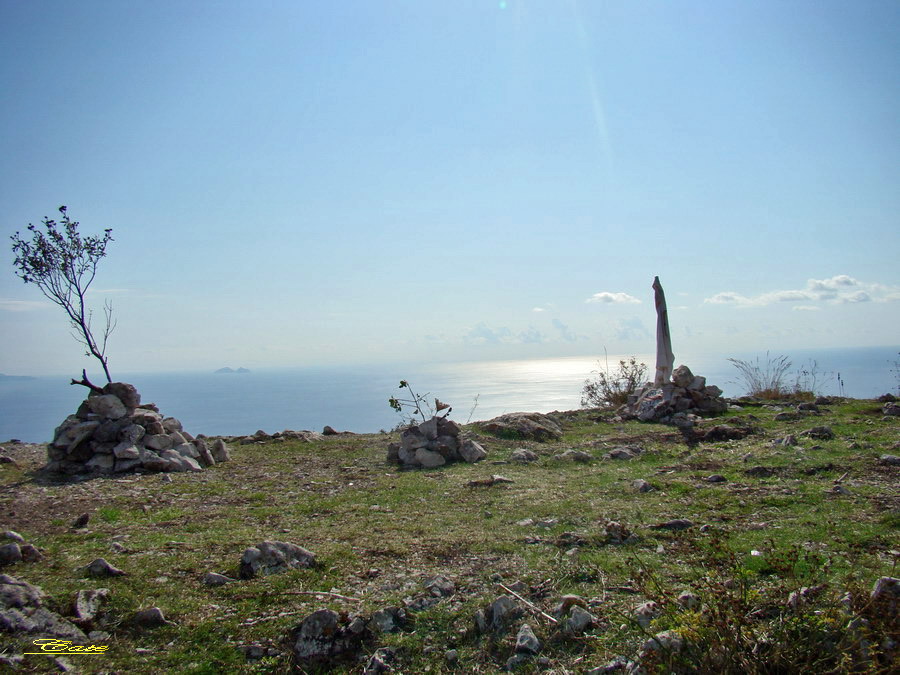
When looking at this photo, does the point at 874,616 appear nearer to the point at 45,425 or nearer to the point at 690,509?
the point at 690,509

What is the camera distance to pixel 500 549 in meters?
6.30

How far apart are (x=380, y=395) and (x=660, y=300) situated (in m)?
67.4

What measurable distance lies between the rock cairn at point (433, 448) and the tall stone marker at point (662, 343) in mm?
9905

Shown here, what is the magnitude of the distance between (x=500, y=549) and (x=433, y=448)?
23.2 ft

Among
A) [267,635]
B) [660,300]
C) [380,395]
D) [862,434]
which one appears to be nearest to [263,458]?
[267,635]

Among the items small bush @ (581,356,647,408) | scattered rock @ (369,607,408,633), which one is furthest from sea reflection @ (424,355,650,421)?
scattered rock @ (369,607,408,633)

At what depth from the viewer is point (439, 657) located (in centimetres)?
421

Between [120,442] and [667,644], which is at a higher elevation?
[120,442]

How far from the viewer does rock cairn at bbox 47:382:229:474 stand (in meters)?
12.4

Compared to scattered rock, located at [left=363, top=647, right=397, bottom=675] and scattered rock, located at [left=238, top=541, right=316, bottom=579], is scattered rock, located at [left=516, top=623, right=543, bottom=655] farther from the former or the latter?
scattered rock, located at [left=238, top=541, right=316, bottom=579]

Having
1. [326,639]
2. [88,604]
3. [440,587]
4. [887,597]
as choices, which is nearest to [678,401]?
[440,587]

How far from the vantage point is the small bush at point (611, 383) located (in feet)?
78.9

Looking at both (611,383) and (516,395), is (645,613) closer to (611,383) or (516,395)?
(611,383)
